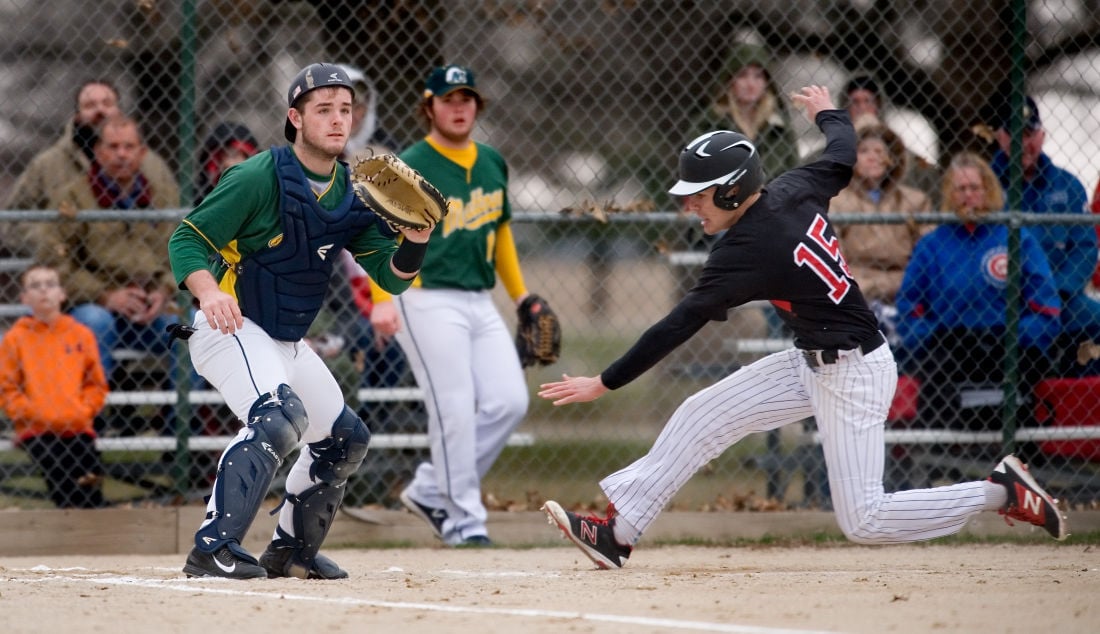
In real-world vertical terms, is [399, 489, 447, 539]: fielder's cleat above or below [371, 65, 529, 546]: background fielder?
below

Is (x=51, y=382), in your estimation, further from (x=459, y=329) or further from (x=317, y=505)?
(x=317, y=505)

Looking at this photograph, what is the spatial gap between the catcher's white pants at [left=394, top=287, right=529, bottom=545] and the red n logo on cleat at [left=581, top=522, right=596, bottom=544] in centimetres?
137

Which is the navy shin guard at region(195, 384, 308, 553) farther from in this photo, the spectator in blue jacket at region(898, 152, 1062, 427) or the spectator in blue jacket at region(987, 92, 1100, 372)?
the spectator in blue jacket at region(987, 92, 1100, 372)

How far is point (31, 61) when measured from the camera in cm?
1092

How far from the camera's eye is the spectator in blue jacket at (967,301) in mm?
6703

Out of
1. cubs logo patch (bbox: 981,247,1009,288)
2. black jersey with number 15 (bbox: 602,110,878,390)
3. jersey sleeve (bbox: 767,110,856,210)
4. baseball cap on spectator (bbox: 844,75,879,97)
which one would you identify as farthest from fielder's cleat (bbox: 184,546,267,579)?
baseball cap on spectator (bbox: 844,75,879,97)

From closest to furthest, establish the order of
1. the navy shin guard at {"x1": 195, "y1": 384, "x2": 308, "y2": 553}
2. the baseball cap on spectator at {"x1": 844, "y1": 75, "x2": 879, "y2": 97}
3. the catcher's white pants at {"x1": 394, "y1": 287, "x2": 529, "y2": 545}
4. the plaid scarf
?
the navy shin guard at {"x1": 195, "y1": 384, "x2": 308, "y2": 553} < the catcher's white pants at {"x1": 394, "y1": 287, "x2": 529, "y2": 545} < the plaid scarf < the baseball cap on spectator at {"x1": 844, "y1": 75, "x2": 879, "y2": 97}

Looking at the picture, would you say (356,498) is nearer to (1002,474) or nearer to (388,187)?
(388,187)

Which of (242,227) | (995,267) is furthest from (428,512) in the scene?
(995,267)

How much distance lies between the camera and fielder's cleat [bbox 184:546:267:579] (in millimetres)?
4461

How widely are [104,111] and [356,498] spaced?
7.21ft

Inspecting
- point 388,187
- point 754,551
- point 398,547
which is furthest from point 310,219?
point 754,551

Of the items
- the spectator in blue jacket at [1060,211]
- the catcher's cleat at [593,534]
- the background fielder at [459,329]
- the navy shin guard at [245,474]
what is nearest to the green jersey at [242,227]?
the navy shin guard at [245,474]

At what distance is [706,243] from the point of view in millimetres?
7207
